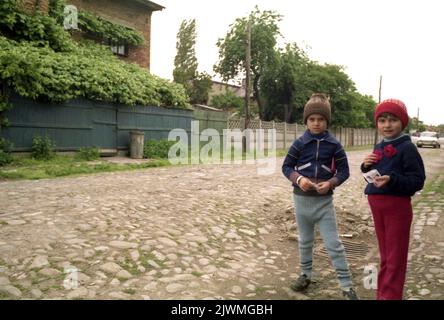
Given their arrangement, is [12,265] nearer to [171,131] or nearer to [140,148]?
[140,148]

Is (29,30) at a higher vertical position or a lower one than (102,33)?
lower

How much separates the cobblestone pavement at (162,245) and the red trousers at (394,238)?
1.85 feet

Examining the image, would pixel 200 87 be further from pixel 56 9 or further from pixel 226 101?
pixel 56 9

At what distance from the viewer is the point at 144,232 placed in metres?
4.61

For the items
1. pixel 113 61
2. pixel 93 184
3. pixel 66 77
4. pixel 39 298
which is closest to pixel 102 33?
pixel 113 61

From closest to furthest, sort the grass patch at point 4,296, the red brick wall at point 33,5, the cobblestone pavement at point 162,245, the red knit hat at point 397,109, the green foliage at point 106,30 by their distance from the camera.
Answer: the red knit hat at point 397,109, the grass patch at point 4,296, the cobblestone pavement at point 162,245, the red brick wall at point 33,5, the green foliage at point 106,30

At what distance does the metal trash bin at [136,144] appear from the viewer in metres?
14.5

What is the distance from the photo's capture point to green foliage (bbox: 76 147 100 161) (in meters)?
12.8

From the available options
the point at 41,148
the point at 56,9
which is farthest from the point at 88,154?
the point at 56,9

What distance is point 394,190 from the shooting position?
275 cm

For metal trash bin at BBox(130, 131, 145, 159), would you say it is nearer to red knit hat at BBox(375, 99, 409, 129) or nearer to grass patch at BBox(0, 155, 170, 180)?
grass patch at BBox(0, 155, 170, 180)

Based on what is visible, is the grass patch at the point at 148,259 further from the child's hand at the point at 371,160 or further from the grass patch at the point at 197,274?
the child's hand at the point at 371,160

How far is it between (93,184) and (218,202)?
2.82 metres

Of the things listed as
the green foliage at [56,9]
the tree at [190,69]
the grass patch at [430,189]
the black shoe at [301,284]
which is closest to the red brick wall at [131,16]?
the green foliage at [56,9]
